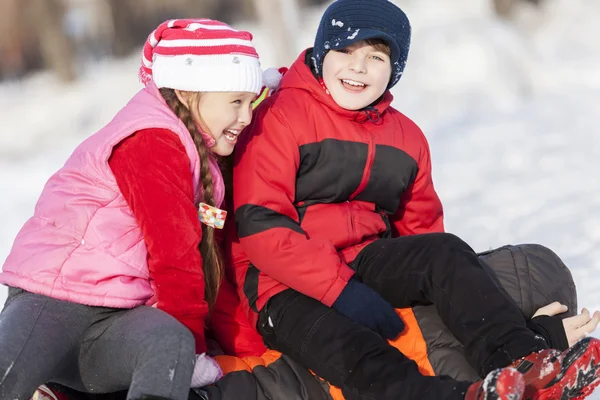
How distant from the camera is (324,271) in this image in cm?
266

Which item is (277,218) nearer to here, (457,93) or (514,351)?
(514,351)

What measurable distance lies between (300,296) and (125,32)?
10.1 meters

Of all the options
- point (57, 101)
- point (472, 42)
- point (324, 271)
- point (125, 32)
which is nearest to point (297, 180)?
point (324, 271)

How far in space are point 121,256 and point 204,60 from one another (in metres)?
0.65

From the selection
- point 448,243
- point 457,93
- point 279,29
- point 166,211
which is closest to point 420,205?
point 448,243

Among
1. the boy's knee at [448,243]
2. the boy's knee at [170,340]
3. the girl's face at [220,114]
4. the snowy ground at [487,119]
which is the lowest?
the snowy ground at [487,119]

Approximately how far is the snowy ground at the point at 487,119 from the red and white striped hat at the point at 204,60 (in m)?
2.00

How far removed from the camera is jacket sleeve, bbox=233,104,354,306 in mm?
2672

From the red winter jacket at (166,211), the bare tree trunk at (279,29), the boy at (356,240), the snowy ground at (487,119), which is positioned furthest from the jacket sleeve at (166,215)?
the bare tree trunk at (279,29)

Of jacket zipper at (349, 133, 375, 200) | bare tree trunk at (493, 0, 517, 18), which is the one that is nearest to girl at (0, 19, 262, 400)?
jacket zipper at (349, 133, 375, 200)

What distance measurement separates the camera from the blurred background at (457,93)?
5.33 m

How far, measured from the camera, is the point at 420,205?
3189mm

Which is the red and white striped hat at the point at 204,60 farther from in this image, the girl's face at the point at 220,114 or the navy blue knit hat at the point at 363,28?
the navy blue knit hat at the point at 363,28

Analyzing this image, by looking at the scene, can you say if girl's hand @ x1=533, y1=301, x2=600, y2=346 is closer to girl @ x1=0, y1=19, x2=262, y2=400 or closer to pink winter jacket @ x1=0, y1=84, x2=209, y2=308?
girl @ x1=0, y1=19, x2=262, y2=400
